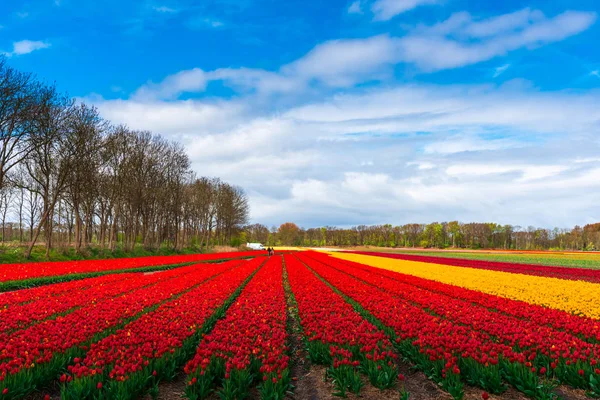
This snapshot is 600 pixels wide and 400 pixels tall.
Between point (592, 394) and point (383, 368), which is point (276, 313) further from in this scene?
point (592, 394)

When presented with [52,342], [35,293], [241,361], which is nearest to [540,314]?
[241,361]

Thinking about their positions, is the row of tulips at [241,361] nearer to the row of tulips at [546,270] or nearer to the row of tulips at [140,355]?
the row of tulips at [140,355]

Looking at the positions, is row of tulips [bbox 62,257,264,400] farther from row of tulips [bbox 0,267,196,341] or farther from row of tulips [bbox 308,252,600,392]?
row of tulips [bbox 308,252,600,392]

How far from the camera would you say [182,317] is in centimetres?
995

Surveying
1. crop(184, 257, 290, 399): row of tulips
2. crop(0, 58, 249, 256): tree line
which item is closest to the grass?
crop(0, 58, 249, 256): tree line

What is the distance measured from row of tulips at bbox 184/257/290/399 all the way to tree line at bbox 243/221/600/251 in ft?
430

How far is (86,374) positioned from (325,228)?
538 feet

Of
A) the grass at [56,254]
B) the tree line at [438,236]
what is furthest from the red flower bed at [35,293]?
the tree line at [438,236]

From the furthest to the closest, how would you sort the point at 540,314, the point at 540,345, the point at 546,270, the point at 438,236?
the point at 438,236, the point at 546,270, the point at 540,314, the point at 540,345

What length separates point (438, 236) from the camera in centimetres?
15138

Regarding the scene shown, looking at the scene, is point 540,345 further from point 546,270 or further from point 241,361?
point 546,270

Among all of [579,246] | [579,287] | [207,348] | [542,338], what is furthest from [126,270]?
[579,246]

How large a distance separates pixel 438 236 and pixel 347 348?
156480 millimetres

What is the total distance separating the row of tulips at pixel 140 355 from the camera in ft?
17.2
